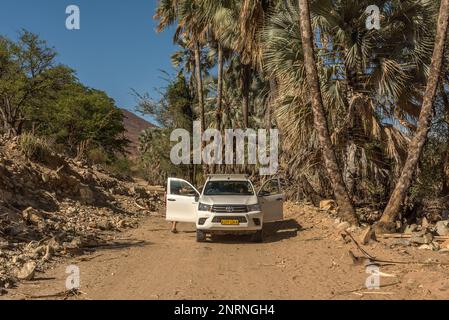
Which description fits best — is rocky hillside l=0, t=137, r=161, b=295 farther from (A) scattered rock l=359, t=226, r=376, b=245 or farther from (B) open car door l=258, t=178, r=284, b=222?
(A) scattered rock l=359, t=226, r=376, b=245

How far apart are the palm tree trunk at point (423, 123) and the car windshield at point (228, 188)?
348cm

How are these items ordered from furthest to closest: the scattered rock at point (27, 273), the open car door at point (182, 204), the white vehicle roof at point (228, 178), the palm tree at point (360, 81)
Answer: the palm tree at point (360, 81)
the white vehicle roof at point (228, 178)
the open car door at point (182, 204)
the scattered rock at point (27, 273)

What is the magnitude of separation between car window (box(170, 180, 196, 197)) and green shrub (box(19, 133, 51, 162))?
24.1 ft

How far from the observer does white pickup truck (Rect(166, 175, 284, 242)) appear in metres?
11.4

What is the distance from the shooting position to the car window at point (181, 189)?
12734mm

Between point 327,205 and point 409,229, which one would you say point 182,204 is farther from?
point 327,205

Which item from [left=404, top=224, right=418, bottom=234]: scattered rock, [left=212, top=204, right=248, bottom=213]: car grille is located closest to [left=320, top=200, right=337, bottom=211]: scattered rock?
[left=404, top=224, right=418, bottom=234]: scattered rock

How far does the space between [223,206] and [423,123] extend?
4.97 meters

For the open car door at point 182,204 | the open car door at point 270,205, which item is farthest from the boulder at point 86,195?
Result: the open car door at point 270,205

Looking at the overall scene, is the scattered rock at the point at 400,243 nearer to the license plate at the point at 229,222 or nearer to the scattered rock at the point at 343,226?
the scattered rock at the point at 343,226

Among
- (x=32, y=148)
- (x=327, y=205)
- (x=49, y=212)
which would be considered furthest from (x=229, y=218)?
(x=32, y=148)

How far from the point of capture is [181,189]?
1288 centimetres
